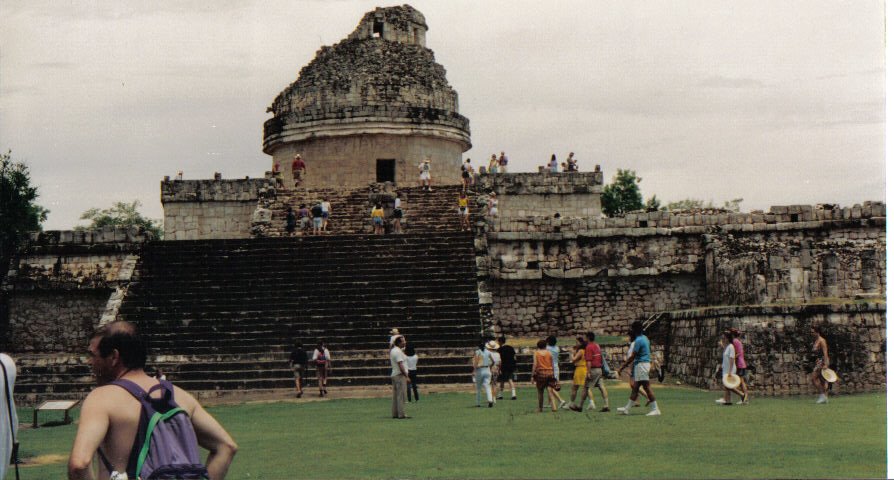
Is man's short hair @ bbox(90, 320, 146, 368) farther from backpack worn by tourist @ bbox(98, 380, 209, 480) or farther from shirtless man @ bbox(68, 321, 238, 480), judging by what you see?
backpack worn by tourist @ bbox(98, 380, 209, 480)

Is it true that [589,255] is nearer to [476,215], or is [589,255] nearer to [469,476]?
[476,215]

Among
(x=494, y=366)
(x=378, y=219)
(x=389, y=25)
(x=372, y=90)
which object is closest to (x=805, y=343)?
(x=494, y=366)

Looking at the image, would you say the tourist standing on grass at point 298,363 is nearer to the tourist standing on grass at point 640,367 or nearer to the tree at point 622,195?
the tourist standing on grass at point 640,367

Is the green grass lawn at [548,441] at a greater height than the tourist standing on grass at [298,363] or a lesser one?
lesser

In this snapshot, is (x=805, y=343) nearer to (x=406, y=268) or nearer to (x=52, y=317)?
(x=406, y=268)

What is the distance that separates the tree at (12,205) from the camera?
2614 cm

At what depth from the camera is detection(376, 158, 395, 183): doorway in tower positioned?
97.5ft

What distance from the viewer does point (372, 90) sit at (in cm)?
2978

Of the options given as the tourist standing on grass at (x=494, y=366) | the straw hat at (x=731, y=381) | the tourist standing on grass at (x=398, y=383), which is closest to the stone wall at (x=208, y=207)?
the tourist standing on grass at (x=494, y=366)

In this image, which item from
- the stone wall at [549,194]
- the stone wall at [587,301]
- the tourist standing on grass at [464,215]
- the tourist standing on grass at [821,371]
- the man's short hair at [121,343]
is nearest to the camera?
the man's short hair at [121,343]

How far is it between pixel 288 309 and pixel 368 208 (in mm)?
6735

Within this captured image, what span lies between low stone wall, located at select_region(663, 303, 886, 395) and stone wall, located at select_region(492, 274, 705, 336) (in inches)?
270

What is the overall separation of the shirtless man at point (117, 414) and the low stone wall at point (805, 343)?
40.4 feet

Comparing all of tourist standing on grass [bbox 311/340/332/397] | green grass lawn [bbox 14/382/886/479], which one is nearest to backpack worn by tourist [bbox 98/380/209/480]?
green grass lawn [bbox 14/382/886/479]
